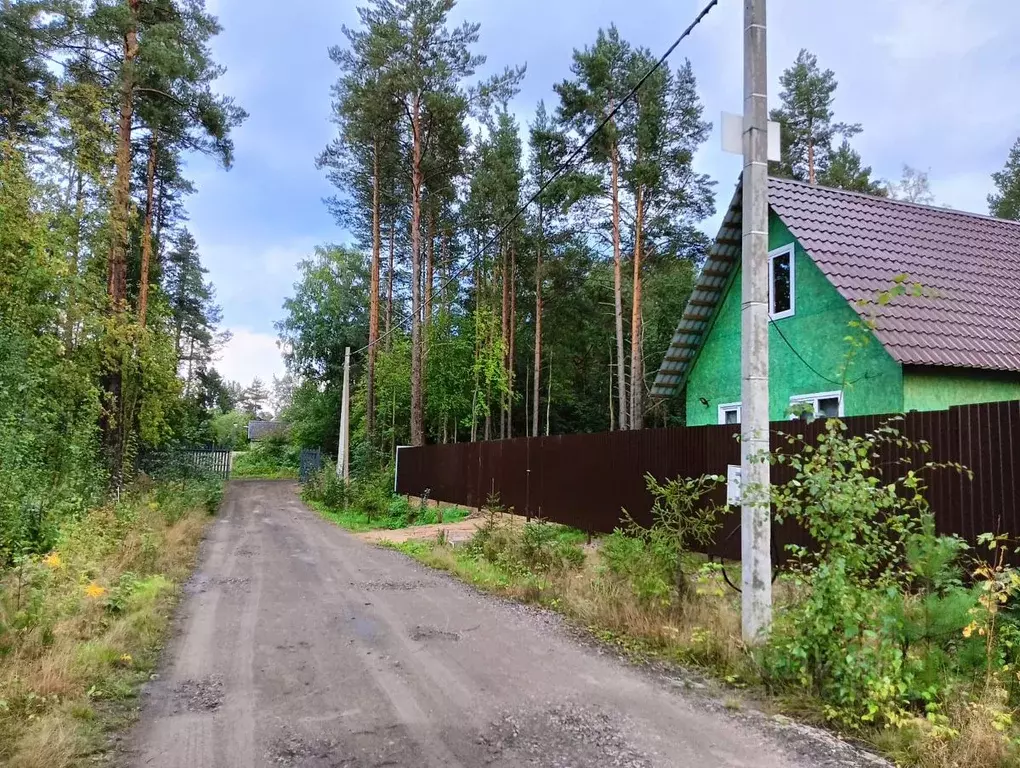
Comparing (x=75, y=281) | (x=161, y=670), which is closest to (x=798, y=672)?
(x=161, y=670)

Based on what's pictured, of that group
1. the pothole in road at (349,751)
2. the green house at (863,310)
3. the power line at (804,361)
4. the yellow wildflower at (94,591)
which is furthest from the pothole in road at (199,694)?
the power line at (804,361)

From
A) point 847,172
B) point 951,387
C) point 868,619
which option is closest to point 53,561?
point 868,619

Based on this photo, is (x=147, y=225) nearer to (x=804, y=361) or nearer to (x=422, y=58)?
(x=422, y=58)

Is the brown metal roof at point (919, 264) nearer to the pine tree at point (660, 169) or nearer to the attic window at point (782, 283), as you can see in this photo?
the attic window at point (782, 283)

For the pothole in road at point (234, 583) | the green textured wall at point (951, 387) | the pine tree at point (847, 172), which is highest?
the pine tree at point (847, 172)

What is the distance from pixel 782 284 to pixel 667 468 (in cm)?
478

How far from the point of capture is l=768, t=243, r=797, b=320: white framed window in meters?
11.7

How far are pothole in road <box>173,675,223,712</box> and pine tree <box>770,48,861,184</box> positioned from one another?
27.4 metres

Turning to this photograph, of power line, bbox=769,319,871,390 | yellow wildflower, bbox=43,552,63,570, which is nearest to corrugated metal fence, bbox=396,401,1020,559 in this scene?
power line, bbox=769,319,871,390

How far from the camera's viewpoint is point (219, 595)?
8102 millimetres

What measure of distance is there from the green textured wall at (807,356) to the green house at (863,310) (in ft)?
0.06

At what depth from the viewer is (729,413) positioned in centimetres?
1343

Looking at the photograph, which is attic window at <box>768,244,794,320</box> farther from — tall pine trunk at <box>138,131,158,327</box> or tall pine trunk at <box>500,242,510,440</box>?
tall pine trunk at <box>500,242,510,440</box>

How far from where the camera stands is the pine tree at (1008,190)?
1162 inches
